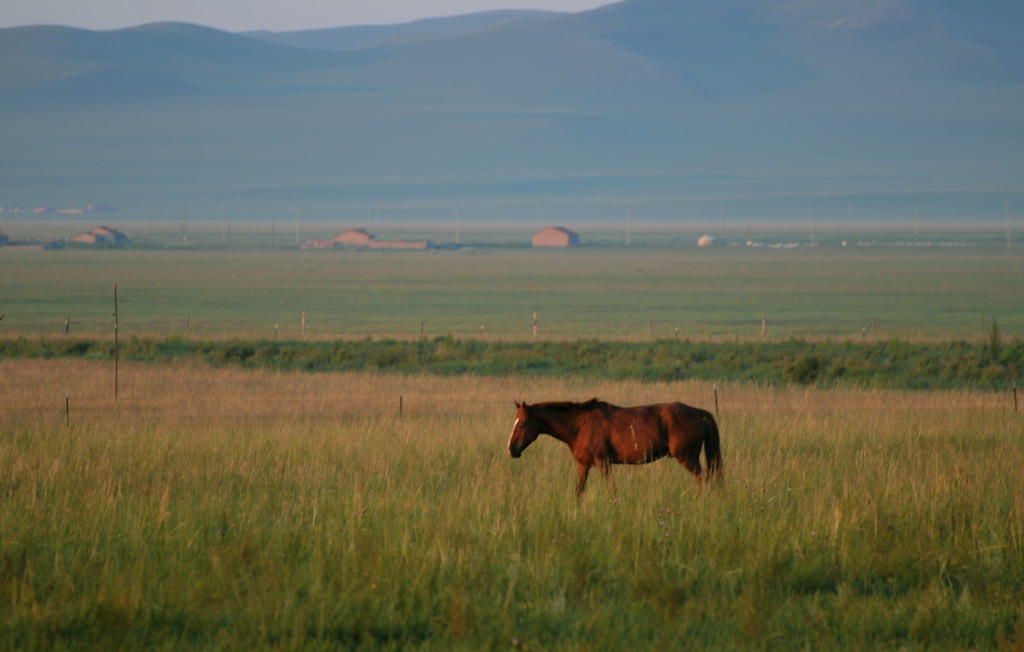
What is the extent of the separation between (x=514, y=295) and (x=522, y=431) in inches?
2842

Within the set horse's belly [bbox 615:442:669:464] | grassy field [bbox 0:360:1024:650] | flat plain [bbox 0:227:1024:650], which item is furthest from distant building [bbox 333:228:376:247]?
horse's belly [bbox 615:442:669:464]

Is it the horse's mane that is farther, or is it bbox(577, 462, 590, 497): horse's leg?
the horse's mane

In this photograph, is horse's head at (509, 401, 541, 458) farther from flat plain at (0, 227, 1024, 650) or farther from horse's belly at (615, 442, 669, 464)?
horse's belly at (615, 442, 669, 464)

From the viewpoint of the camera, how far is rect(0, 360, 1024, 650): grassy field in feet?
24.4

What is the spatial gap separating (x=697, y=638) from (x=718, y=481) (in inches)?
A: 154

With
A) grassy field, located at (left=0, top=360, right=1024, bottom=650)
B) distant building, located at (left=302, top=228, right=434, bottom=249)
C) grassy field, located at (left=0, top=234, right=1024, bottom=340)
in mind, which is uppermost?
distant building, located at (left=302, top=228, right=434, bottom=249)

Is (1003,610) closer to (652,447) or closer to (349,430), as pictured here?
(652,447)

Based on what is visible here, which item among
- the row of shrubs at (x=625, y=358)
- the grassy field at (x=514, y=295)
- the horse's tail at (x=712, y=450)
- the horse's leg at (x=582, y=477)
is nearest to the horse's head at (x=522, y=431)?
the horse's leg at (x=582, y=477)

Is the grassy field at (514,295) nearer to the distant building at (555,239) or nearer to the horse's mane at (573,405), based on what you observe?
the horse's mane at (573,405)

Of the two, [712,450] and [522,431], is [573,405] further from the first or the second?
[712,450]

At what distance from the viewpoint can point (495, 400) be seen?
23.9 meters

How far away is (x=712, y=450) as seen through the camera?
1120 cm

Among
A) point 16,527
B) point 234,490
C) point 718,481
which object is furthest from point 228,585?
point 718,481

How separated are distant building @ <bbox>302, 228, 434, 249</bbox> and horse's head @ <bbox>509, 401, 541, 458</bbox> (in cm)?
15870
